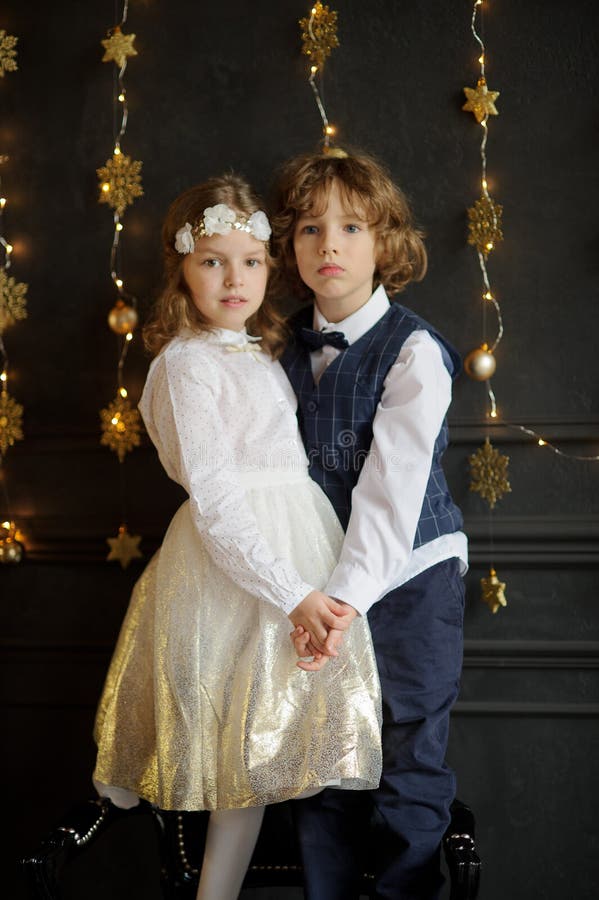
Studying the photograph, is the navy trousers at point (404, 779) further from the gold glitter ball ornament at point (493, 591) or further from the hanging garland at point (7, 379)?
the hanging garland at point (7, 379)

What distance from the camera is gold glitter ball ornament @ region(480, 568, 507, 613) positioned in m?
1.76

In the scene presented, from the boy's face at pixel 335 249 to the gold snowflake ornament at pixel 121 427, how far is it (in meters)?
0.50

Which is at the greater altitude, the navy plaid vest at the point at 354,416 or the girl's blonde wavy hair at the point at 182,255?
the girl's blonde wavy hair at the point at 182,255

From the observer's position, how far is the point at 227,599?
147 centimetres

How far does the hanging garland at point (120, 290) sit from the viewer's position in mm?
1799

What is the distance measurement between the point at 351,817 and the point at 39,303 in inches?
47.7

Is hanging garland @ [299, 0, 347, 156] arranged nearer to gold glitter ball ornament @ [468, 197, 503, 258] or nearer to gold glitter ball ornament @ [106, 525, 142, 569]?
gold glitter ball ornament @ [468, 197, 503, 258]

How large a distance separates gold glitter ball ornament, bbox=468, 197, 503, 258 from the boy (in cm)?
16

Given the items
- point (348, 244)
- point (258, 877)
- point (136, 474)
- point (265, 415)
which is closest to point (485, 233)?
point (348, 244)

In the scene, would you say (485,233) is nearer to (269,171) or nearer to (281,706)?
(269,171)

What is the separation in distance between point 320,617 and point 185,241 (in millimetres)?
696

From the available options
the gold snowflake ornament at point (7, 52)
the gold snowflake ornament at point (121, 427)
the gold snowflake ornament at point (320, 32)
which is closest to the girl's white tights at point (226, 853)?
the gold snowflake ornament at point (121, 427)

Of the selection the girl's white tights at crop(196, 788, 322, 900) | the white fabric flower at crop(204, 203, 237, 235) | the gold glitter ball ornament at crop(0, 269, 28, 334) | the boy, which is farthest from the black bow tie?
the girl's white tights at crop(196, 788, 322, 900)

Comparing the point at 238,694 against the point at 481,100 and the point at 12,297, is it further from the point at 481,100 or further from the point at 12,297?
the point at 481,100
